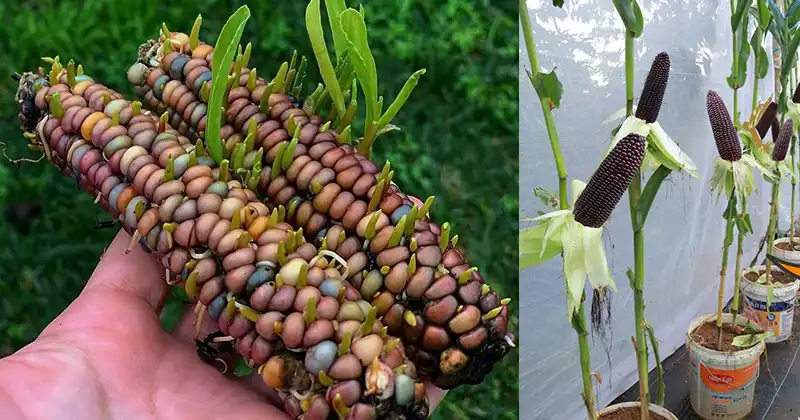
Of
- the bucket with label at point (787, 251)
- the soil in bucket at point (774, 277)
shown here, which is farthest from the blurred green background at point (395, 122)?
the bucket with label at point (787, 251)

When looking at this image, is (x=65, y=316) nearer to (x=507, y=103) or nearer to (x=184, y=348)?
(x=184, y=348)

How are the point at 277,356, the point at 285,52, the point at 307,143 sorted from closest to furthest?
the point at 277,356 < the point at 307,143 < the point at 285,52

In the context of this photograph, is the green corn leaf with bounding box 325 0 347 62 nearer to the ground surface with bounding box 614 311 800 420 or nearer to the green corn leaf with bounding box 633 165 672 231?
the green corn leaf with bounding box 633 165 672 231

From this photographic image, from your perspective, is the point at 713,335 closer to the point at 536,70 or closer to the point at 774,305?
the point at 774,305

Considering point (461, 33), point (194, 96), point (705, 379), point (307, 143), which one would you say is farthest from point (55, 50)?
point (705, 379)

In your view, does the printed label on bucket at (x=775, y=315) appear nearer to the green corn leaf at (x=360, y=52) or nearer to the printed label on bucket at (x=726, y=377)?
the printed label on bucket at (x=726, y=377)

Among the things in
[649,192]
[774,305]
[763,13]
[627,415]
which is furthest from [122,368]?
[774,305]
